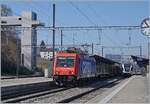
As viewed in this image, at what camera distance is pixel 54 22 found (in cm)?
5122

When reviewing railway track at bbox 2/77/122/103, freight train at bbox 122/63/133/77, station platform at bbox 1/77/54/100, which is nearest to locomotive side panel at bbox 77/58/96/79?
station platform at bbox 1/77/54/100

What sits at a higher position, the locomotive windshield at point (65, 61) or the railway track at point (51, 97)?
the locomotive windshield at point (65, 61)

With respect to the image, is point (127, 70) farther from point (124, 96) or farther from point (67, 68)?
point (124, 96)

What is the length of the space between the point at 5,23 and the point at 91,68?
2887 cm

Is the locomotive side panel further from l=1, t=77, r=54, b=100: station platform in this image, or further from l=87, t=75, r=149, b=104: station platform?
l=87, t=75, r=149, b=104: station platform

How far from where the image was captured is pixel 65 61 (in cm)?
3669

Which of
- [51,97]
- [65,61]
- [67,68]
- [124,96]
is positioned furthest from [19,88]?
[124,96]

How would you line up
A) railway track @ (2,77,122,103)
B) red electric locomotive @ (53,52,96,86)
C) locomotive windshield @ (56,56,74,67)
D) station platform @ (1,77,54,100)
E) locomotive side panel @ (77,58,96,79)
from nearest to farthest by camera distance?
railway track @ (2,77,122,103), station platform @ (1,77,54,100), red electric locomotive @ (53,52,96,86), locomotive windshield @ (56,56,74,67), locomotive side panel @ (77,58,96,79)

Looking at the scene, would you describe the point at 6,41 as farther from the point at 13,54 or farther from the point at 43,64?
the point at 43,64

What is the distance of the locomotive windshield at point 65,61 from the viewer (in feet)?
119

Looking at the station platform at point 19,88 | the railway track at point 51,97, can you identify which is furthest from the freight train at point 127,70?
the railway track at point 51,97

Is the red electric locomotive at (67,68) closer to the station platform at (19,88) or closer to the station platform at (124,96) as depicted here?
the station platform at (19,88)

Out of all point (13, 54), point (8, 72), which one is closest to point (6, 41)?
point (13, 54)

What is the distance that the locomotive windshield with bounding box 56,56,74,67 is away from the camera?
36312 millimetres
